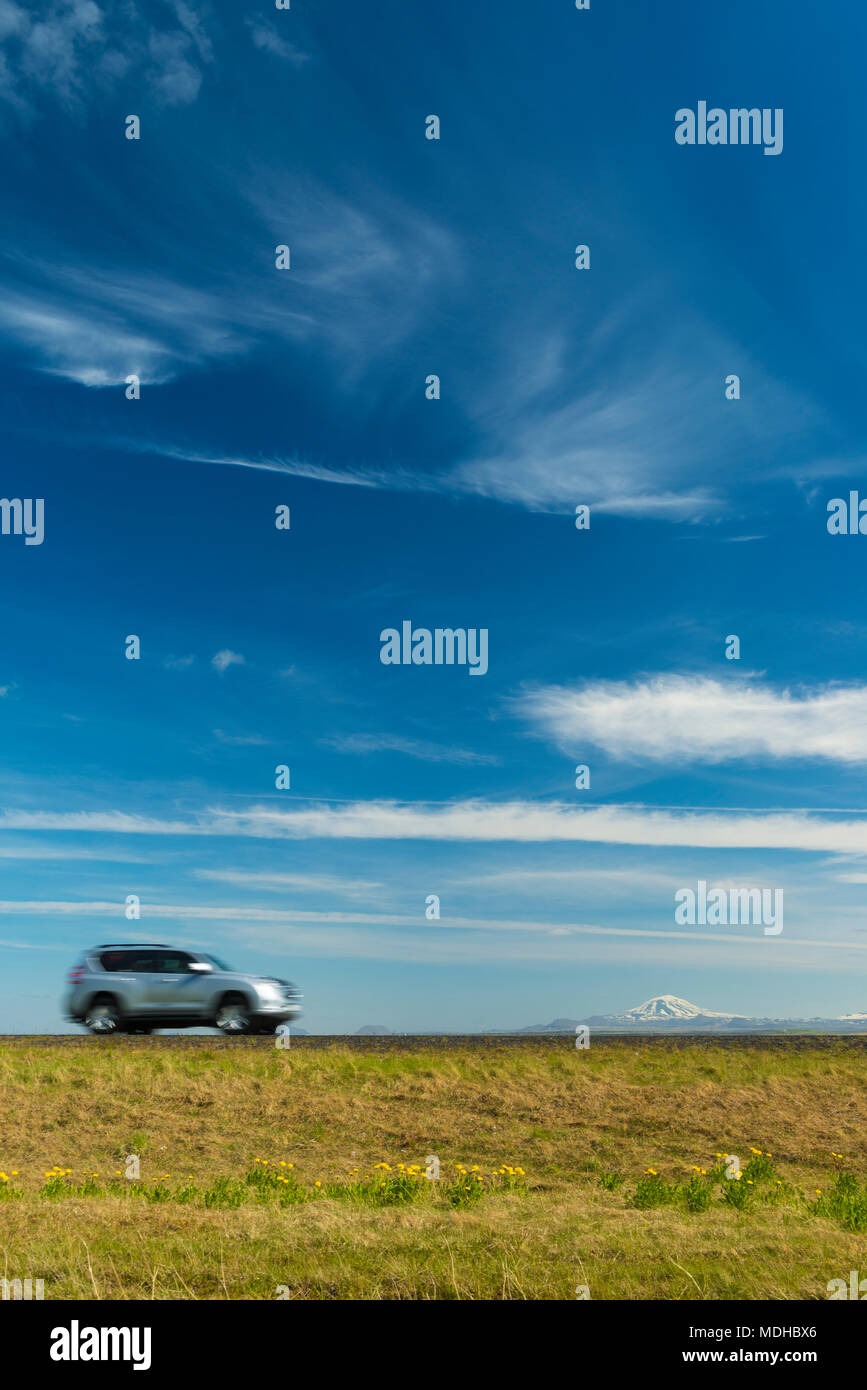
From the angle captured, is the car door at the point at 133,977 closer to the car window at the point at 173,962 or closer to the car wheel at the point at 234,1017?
the car window at the point at 173,962

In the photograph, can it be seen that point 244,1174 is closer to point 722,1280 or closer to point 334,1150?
point 334,1150

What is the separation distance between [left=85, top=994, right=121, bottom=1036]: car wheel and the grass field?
161 cm

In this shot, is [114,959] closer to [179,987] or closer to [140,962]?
[140,962]

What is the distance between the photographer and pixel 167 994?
19.0 meters

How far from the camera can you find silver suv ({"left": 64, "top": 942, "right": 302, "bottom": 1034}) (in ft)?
61.4

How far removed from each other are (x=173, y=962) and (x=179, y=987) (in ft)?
1.90

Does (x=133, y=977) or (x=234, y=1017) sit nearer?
(x=234, y=1017)

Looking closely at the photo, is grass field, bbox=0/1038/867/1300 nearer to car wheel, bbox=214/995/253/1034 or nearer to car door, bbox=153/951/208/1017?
car wheel, bbox=214/995/253/1034

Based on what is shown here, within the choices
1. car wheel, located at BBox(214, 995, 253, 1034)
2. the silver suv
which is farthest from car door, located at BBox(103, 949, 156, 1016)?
car wheel, located at BBox(214, 995, 253, 1034)

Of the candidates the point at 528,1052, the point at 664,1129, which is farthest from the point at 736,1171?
the point at 528,1052

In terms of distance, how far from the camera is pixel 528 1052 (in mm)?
27484

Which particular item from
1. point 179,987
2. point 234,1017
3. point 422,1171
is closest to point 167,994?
point 179,987

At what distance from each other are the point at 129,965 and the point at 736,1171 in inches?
453

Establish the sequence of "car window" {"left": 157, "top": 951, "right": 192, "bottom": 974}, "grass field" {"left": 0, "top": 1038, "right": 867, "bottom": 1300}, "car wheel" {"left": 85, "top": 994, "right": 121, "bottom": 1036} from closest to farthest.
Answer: "grass field" {"left": 0, "top": 1038, "right": 867, "bottom": 1300} → "car wheel" {"left": 85, "top": 994, "right": 121, "bottom": 1036} → "car window" {"left": 157, "top": 951, "right": 192, "bottom": 974}
